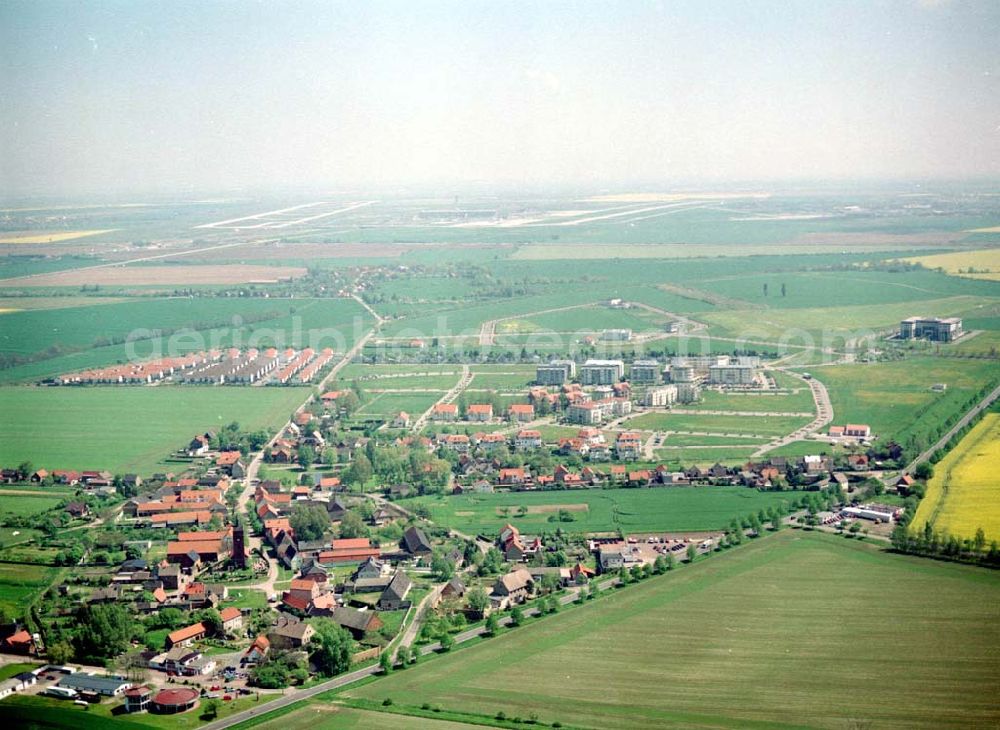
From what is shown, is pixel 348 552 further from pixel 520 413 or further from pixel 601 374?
pixel 601 374

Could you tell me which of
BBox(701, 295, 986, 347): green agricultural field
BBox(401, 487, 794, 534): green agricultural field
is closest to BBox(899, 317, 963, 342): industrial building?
BBox(701, 295, 986, 347): green agricultural field

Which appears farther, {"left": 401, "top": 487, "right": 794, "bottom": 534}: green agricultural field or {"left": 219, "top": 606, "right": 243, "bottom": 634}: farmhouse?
{"left": 401, "top": 487, "right": 794, "bottom": 534}: green agricultural field

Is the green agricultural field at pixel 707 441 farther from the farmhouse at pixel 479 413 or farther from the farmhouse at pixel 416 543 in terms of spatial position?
the farmhouse at pixel 416 543

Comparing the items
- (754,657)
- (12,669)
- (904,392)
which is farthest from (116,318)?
(754,657)

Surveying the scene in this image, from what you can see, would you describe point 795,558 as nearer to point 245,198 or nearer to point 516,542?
point 516,542

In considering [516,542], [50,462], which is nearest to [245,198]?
[50,462]

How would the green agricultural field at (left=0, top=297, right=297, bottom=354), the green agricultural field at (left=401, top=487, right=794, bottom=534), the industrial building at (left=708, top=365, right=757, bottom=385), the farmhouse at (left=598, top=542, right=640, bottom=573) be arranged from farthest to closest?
1. the green agricultural field at (left=0, top=297, right=297, bottom=354)
2. the industrial building at (left=708, top=365, right=757, bottom=385)
3. the green agricultural field at (left=401, top=487, right=794, bottom=534)
4. the farmhouse at (left=598, top=542, right=640, bottom=573)

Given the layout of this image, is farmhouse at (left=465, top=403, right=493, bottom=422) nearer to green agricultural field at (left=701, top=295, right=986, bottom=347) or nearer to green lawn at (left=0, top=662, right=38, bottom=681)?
green agricultural field at (left=701, top=295, right=986, bottom=347)

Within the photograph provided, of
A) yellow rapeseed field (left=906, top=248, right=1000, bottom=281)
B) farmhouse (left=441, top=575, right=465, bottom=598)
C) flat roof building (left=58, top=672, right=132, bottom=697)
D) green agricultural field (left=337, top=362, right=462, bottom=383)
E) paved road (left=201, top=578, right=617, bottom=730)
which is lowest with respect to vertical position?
paved road (left=201, top=578, right=617, bottom=730)

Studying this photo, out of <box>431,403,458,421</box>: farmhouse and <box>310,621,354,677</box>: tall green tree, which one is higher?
<box>431,403,458,421</box>: farmhouse
